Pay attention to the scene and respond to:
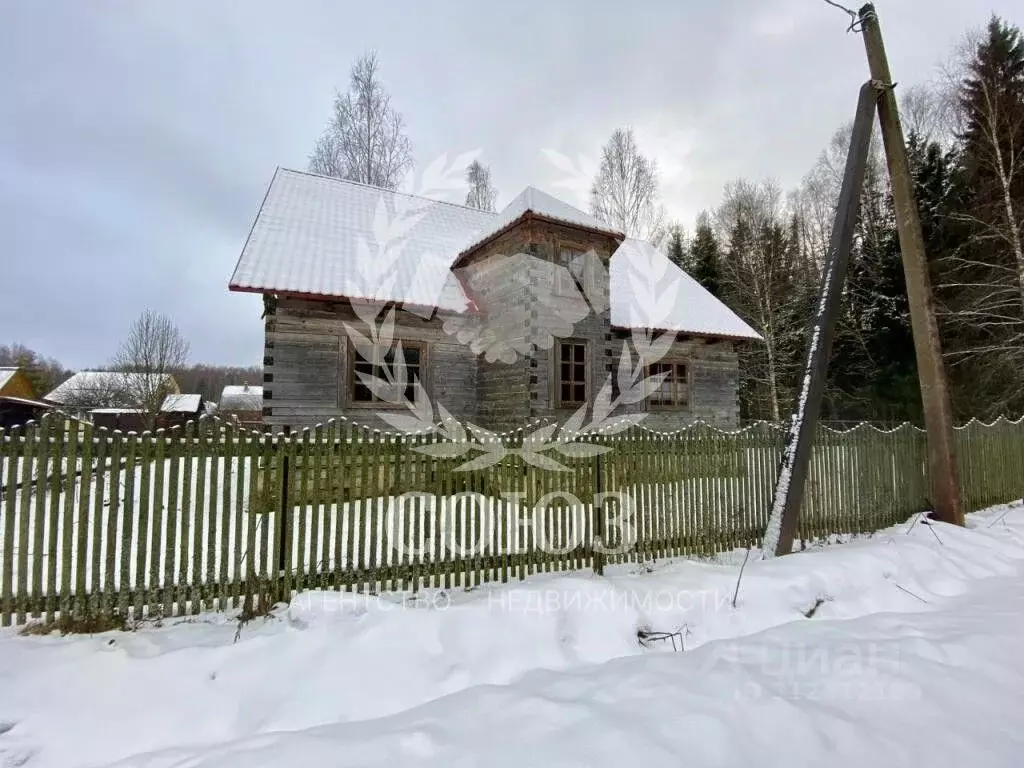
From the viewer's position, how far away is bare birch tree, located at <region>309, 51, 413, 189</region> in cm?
2192

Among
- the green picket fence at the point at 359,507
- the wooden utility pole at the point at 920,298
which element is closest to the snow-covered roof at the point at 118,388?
the green picket fence at the point at 359,507

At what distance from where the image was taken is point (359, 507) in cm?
448

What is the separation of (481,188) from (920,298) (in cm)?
2430

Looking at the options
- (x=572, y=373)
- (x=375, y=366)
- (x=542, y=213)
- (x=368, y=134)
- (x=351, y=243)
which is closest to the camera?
(x=542, y=213)

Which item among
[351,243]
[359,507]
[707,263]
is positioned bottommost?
[359,507]

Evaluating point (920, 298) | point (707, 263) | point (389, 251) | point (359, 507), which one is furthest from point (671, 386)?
point (707, 263)

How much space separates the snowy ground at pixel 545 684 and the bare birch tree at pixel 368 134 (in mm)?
21860

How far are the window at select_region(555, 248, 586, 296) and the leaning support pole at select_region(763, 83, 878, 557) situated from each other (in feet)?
17.1

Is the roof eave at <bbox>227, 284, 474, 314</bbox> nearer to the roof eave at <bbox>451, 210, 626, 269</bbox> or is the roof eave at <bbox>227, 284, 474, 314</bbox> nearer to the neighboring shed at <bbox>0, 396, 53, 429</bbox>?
the roof eave at <bbox>451, 210, 626, 269</bbox>

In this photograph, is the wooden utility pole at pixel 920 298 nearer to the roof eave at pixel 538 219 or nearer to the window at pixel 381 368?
the roof eave at pixel 538 219

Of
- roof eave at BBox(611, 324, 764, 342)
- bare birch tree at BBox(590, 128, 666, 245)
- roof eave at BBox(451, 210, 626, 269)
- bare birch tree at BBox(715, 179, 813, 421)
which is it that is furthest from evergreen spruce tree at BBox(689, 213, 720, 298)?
roof eave at BBox(451, 210, 626, 269)

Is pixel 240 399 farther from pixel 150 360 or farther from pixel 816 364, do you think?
pixel 816 364

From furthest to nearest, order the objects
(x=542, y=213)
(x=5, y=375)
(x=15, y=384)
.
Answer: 1. (x=15, y=384)
2. (x=5, y=375)
3. (x=542, y=213)

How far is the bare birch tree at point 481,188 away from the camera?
A: 27438 millimetres
